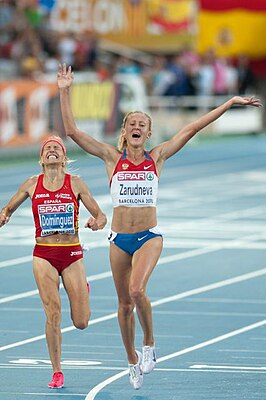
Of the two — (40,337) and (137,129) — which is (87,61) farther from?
(137,129)

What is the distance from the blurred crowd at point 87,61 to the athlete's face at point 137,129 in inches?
1019

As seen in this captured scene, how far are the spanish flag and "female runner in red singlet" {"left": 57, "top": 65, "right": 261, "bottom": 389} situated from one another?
39.7 metres

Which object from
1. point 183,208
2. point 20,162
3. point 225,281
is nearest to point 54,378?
point 225,281

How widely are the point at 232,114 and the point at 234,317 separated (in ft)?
109

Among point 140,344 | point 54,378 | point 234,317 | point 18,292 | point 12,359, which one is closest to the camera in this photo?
point 54,378

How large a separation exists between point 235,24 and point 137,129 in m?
40.5

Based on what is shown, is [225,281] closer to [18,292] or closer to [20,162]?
[18,292]

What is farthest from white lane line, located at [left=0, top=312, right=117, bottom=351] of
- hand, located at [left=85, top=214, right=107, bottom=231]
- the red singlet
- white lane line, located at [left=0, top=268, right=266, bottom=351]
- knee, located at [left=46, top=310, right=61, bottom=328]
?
hand, located at [left=85, top=214, right=107, bottom=231]

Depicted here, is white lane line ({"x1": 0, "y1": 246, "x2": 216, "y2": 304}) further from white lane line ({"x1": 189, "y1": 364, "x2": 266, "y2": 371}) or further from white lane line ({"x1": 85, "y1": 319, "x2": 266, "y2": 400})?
white lane line ({"x1": 189, "y1": 364, "x2": 266, "y2": 371})

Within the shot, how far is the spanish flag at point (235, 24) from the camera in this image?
5050 cm

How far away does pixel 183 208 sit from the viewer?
84.2ft

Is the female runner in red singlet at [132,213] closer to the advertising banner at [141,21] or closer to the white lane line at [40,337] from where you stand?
the white lane line at [40,337]

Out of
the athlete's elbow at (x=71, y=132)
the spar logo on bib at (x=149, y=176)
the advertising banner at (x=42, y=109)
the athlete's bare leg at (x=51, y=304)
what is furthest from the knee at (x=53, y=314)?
the advertising banner at (x=42, y=109)

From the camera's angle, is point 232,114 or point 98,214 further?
point 232,114
